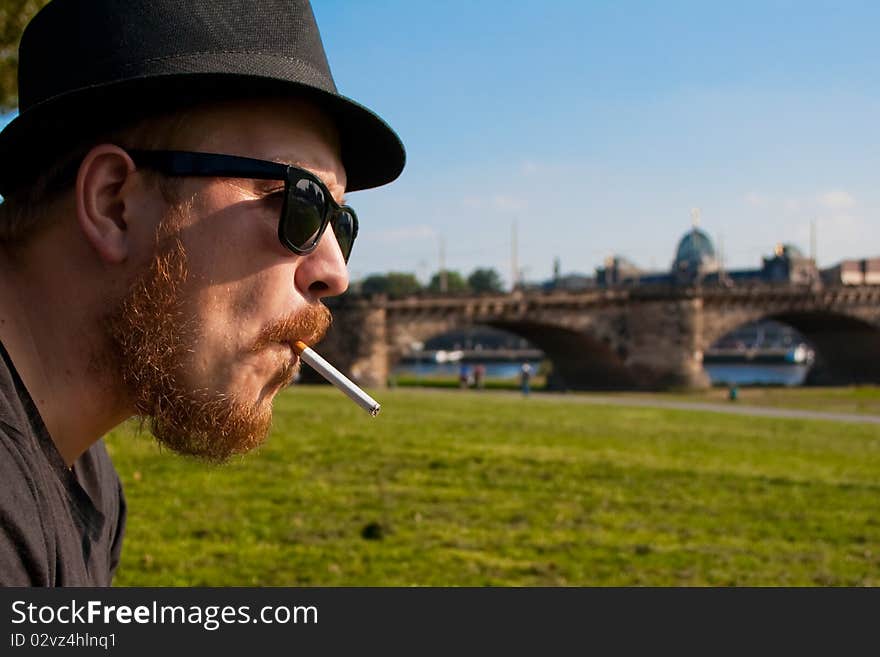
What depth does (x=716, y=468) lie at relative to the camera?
11.1 m

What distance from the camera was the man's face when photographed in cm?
156

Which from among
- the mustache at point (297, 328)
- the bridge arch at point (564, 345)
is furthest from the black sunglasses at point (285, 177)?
the bridge arch at point (564, 345)

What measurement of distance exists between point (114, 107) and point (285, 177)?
30 centimetres

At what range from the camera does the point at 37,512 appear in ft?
4.60

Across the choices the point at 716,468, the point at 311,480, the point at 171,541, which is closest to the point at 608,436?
the point at 716,468

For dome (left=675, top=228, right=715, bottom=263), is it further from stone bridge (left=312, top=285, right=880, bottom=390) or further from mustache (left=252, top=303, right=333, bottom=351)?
mustache (left=252, top=303, right=333, bottom=351)

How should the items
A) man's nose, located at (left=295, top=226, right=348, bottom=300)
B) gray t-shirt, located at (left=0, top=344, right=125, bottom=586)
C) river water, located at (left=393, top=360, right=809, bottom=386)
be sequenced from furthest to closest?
river water, located at (left=393, top=360, right=809, bottom=386)
man's nose, located at (left=295, top=226, right=348, bottom=300)
gray t-shirt, located at (left=0, top=344, right=125, bottom=586)

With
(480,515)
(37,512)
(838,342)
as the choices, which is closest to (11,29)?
(480,515)

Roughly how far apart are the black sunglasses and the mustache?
12 cm

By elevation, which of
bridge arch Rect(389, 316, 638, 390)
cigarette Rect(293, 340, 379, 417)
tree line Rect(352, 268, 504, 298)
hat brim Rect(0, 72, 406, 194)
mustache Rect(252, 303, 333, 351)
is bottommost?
cigarette Rect(293, 340, 379, 417)

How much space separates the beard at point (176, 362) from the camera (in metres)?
1.55

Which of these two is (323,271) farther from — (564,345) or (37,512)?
(564,345)

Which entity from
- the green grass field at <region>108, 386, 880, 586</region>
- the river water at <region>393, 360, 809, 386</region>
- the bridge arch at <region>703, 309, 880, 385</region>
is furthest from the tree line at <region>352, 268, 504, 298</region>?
the green grass field at <region>108, 386, 880, 586</region>
